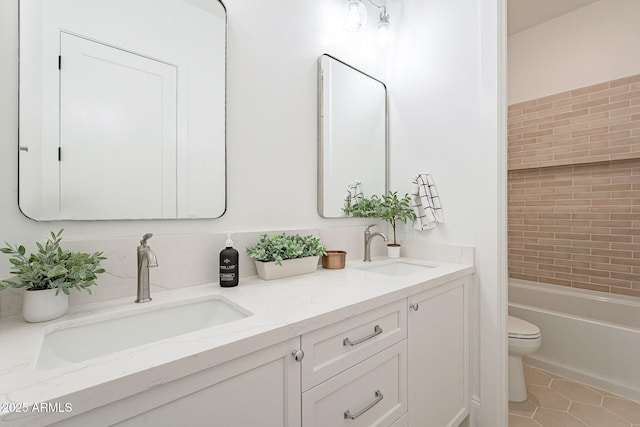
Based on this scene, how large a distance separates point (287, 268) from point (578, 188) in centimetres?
260

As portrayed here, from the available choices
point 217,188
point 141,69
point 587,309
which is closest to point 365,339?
point 217,188

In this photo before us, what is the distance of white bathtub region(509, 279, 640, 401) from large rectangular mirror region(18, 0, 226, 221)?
2538 mm

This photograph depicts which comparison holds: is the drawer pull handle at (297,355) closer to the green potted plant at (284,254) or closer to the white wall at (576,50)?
the green potted plant at (284,254)

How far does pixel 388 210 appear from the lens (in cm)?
175

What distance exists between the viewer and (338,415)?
2.86 ft

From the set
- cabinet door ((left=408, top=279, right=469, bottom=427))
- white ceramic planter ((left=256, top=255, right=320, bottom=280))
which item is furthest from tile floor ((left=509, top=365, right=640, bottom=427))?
white ceramic planter ((left=256, top=255, right=320, bottom=280))

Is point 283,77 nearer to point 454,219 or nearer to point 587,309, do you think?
point 454,219

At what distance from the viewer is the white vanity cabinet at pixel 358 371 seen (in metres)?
0.81

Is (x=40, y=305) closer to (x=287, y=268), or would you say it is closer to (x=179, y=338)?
(x=179, y=338)

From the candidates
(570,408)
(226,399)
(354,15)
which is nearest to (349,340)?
(226,399)

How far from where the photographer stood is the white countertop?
1.56ft

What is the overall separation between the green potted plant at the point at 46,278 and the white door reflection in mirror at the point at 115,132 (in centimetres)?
17

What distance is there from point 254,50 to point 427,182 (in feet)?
3.81

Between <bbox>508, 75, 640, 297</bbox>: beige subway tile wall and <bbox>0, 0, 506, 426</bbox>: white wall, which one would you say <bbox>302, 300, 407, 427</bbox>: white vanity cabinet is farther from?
<bbox>508, 75, 640, 297</bbox>: beige subway tile wall
